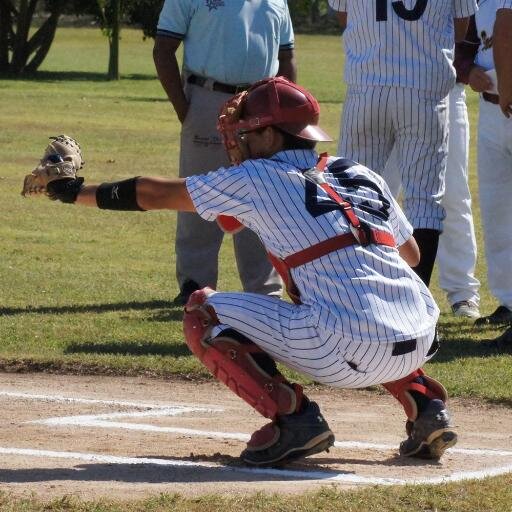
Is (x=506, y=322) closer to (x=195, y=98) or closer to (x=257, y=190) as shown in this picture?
(x=195, y=98)

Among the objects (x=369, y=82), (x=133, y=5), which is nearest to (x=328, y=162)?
(x=369, y=82)

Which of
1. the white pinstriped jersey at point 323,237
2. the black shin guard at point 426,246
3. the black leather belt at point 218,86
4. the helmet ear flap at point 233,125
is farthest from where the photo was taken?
the black leather belt at point 218,86

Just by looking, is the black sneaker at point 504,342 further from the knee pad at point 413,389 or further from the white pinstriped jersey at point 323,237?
the white pinstriped jersey at point 323,237

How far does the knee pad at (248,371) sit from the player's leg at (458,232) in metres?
4.20

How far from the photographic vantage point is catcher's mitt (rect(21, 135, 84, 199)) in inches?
209

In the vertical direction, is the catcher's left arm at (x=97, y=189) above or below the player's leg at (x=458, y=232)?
above

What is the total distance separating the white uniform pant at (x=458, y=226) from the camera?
9211 mm

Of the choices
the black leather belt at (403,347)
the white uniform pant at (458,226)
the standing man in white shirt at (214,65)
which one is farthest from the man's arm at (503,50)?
the black leather belt at (403,347)

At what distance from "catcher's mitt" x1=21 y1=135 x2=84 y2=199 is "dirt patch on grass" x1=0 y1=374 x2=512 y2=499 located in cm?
106

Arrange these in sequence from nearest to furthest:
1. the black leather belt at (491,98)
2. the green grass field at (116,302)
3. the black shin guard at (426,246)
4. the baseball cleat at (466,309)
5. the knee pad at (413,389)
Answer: the green grass field at (116,302) → the knee pad at (413,389) → the black shin guard at (426,246) → the black leather belt at (491,98) → the baseball cleat at (466,309)

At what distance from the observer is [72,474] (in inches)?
193

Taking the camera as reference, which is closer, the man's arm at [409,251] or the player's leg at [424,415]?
the player's leg at [424,415]

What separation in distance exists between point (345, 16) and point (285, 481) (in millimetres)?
4185

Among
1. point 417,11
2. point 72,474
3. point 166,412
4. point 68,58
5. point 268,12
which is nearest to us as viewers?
point 72,474
